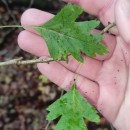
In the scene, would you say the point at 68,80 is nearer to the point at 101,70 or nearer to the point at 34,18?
the point at 101,70

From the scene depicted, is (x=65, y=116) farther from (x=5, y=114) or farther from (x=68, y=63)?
(x=5, y=114)

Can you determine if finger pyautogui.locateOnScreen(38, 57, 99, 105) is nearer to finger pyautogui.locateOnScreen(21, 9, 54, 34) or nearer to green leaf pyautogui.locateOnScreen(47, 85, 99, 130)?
green leaf pyautogui.locateOnScreen(47, 85, 99, 130)

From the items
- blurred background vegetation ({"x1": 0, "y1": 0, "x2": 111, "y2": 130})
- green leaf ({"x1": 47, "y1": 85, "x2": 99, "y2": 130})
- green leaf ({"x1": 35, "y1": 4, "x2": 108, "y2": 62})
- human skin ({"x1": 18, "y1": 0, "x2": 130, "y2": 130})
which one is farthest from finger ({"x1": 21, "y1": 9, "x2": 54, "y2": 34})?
blurred background vegetation ({"x1": 0, "y1": 0, "x2": 111, "y2": 130})

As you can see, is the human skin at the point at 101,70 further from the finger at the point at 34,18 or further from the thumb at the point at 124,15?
the thumb at the point at 124,15

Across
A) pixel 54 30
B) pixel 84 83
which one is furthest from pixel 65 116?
pixel 54 30

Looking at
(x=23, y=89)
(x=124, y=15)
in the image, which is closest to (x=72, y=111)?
(x=124, y=15)

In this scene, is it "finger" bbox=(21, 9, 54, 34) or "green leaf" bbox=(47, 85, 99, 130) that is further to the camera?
"finger" bbox=(21, 9, 54, 34)

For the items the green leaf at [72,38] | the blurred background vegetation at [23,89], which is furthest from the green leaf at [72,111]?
the blurred background vegetation at [23,89]
